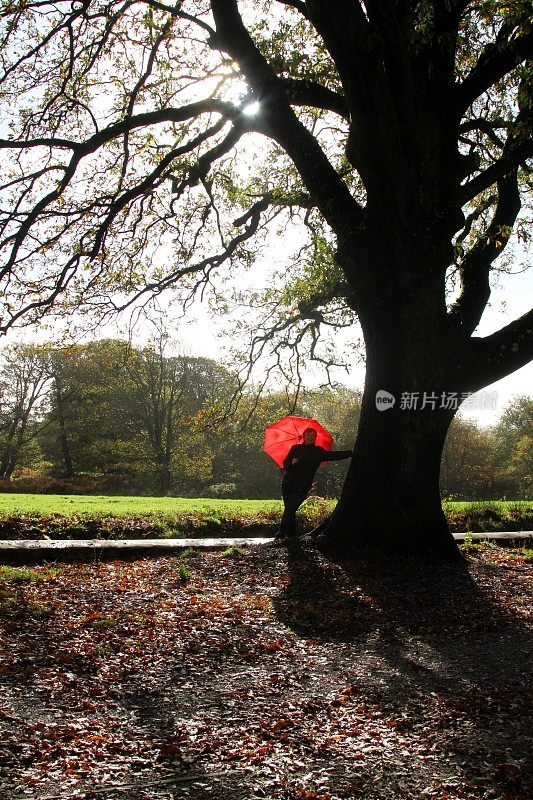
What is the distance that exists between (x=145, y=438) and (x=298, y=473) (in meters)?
32.1

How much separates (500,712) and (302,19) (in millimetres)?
12050

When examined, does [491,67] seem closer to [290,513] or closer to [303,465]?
[303,465]

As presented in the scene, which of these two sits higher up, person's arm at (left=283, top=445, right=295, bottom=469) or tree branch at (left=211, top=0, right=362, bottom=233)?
tree branch at (left=211, top=0, right=362, bottom=233)

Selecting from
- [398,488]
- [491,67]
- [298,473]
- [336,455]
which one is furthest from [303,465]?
[491,67]

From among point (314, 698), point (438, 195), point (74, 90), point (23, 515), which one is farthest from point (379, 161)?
point (23, 515)

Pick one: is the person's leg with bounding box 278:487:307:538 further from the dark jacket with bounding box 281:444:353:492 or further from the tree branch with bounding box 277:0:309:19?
the tree branch with bounding box 277:0:309:19

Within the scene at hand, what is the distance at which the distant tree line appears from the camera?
39812mm

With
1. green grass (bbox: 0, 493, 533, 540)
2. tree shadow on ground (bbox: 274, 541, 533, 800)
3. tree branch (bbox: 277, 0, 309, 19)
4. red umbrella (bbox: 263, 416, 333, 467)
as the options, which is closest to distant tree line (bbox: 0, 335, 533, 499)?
green grass (bbox: 0, 493, 533, 540)

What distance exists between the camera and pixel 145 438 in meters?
41.6

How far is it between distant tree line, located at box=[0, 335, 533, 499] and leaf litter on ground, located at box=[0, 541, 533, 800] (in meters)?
30.1

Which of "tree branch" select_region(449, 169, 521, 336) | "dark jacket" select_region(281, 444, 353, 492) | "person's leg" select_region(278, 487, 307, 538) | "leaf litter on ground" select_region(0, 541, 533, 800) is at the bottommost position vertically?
"leaf litter on ground" select_region(0, 541, 533, 800)

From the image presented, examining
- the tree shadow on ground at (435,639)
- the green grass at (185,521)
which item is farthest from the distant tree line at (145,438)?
the tree shadow on ground at (435,639)

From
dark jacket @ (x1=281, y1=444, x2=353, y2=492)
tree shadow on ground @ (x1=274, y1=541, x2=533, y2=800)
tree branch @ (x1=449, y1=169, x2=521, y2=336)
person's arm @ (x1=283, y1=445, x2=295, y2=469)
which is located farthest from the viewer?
person's arm @ (x1=283, y1=445, x2=295, y2=469)

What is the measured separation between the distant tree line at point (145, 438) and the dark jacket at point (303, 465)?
2674 cm
